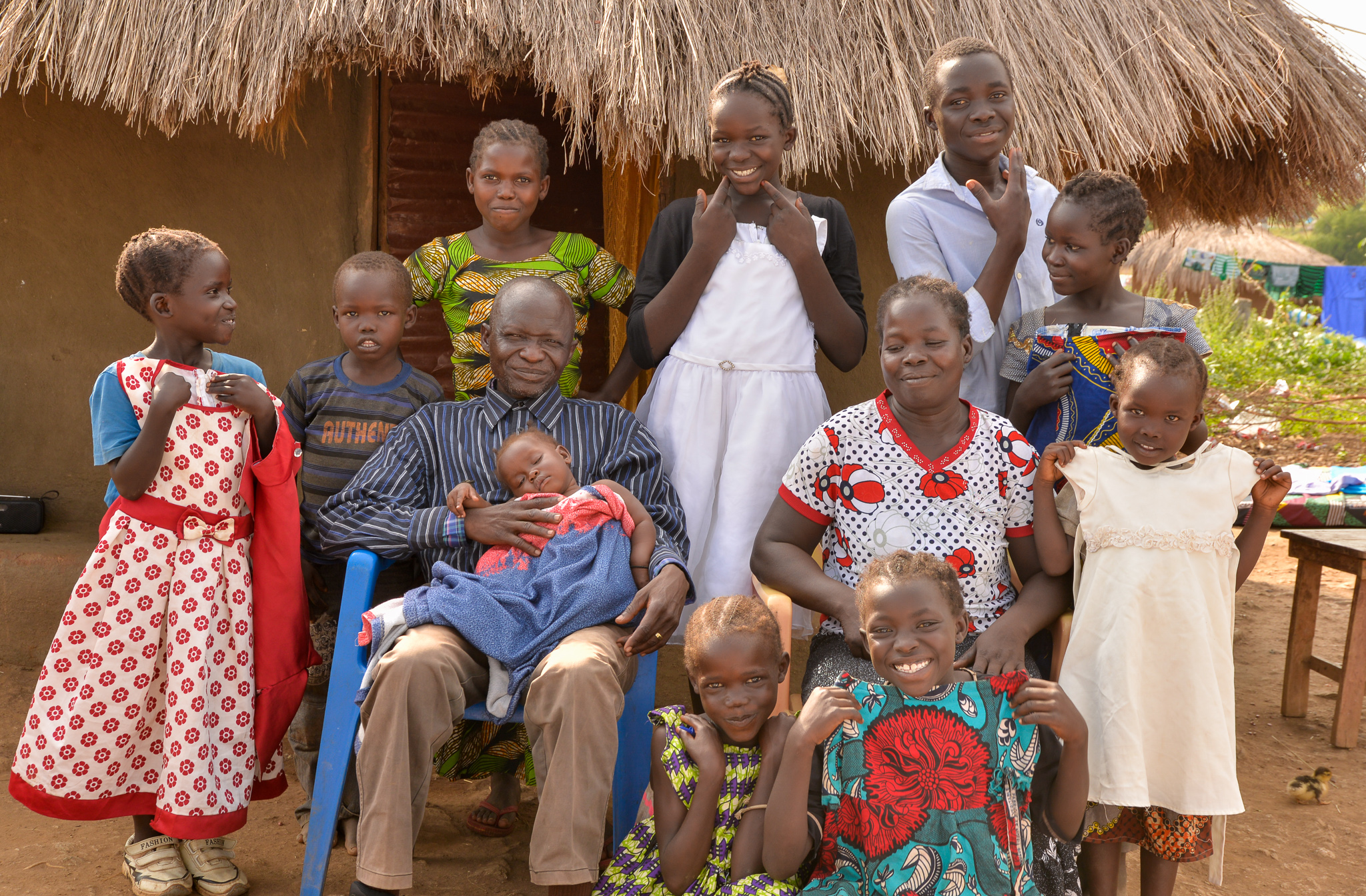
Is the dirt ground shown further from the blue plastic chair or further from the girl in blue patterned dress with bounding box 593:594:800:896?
the girl in blue patterned dress with bounding box 593:594:800:896

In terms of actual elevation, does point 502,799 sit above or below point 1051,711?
below

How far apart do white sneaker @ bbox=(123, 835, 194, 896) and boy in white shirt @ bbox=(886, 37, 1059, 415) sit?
99.5 inches

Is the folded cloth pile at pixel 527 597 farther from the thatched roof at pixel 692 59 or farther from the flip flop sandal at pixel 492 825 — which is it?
the thatched roof at pixel 692 59

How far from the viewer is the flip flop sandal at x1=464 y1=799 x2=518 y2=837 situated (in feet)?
10.4

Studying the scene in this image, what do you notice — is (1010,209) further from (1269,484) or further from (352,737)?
(352,737)

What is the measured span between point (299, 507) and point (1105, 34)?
3741 millimetres

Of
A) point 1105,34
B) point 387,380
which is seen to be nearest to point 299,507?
point 387,380

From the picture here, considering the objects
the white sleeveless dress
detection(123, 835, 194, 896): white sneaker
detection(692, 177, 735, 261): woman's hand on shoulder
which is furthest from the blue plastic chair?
detection(692, 177, 735, 261): woman's hand on shoulder

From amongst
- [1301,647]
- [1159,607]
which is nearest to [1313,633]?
[1301,647]

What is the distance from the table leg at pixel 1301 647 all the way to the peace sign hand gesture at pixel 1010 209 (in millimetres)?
2550

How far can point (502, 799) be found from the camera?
3221 millimetres

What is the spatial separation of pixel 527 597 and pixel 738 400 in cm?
83

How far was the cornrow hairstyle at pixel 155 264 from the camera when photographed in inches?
105

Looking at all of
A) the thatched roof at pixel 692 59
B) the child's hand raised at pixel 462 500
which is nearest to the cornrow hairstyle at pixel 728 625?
the child's hand raised at pixel 462 500
